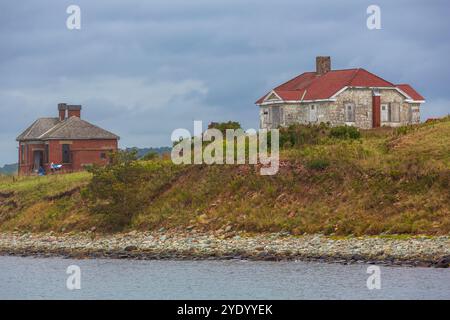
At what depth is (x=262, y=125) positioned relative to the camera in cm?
9519

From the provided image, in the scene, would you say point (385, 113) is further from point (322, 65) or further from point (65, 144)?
point (65, 144)

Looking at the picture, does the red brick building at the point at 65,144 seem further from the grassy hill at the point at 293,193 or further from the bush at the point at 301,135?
the bush at the point at 301,135

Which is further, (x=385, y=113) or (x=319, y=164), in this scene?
(x=385, y=113)

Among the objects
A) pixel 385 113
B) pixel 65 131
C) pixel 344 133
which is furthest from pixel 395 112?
pixel 65 131

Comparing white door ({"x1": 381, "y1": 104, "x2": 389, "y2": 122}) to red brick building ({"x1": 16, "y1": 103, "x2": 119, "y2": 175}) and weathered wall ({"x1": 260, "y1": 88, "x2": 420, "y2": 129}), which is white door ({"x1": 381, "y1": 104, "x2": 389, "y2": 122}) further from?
red brick building ({"x1": 16, "y1": 103, "x2": 119, "y2": 175})

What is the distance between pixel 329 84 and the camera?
304ft

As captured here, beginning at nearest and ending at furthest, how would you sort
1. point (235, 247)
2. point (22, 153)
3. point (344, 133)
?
point (235, 247) → point (344, 133) → point (22, 153)

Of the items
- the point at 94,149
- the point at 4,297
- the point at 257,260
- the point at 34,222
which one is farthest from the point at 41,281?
the point at 94,149

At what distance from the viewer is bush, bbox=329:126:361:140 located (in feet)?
258

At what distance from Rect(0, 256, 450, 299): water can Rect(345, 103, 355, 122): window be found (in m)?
31.9

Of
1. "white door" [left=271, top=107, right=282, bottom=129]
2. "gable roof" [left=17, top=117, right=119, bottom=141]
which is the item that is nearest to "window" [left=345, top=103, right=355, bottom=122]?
"white door" [left=271, top=107, right=282, bottom=129]

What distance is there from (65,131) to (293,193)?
3823cm
